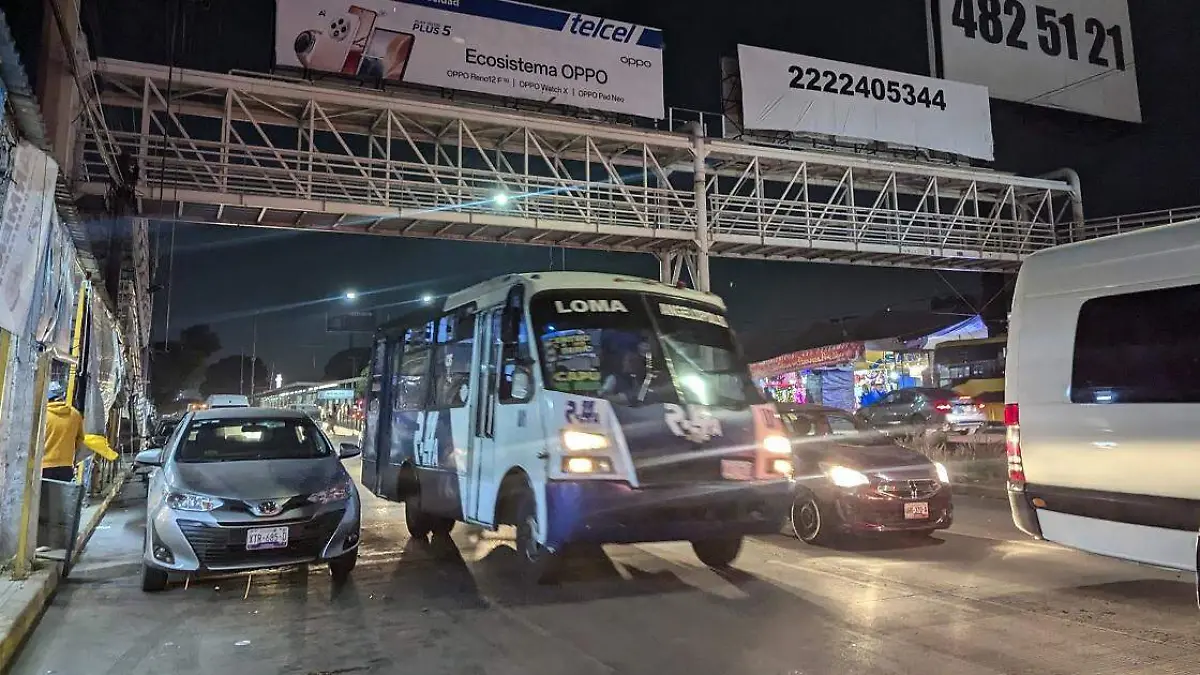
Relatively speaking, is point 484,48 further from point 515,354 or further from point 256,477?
point 256,477

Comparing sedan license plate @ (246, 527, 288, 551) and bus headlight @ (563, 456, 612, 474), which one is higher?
A: bus headlight @ (563, 456, 612, 474)

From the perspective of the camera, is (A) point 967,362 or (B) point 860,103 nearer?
(B) point 860,103

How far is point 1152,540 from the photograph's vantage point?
4.93 m

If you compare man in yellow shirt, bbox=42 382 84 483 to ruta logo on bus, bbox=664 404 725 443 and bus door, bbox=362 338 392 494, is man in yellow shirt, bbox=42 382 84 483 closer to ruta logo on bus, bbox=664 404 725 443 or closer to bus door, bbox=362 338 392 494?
bus door, bbox=362 338 392 494

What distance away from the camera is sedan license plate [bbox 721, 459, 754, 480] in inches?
260

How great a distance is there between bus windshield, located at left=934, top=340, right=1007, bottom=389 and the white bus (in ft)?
79.0

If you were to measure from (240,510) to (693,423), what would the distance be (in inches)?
153

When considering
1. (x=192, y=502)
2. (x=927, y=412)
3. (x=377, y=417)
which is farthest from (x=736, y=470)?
(x=927, y=412)

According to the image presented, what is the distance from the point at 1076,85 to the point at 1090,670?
94.0 feet

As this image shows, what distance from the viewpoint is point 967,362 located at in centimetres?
2962

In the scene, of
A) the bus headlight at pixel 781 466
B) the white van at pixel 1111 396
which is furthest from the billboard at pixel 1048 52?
the bus headlight at pixel 781 466

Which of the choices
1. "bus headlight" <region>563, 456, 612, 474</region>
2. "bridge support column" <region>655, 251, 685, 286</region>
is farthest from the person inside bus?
"bridge support column" <region>655, 251, 685, 286</region>

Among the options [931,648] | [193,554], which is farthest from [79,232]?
[931,648]

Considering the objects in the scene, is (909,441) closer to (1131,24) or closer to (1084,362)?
(1084,362)
